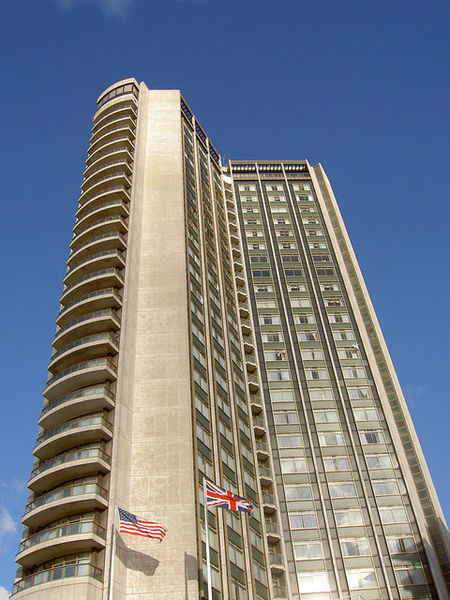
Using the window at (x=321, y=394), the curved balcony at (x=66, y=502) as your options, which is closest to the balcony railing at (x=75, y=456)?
the curved balcony at (x=66, y=502)

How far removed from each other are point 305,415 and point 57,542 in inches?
1493

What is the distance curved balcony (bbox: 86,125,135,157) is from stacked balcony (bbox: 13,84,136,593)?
521 centimetres

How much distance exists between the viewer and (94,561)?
134ft

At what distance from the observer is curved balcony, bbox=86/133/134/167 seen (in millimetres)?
77562

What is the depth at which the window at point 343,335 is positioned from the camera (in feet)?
268

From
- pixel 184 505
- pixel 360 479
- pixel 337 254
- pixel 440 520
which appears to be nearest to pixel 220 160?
pixel 337 254

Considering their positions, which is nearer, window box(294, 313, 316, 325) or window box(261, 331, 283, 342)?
window box(261, 331, 283, 342)

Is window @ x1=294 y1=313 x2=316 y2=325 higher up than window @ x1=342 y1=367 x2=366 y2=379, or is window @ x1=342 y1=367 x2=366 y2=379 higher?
window @ x1=294 y1=313 x2=316 y2=325

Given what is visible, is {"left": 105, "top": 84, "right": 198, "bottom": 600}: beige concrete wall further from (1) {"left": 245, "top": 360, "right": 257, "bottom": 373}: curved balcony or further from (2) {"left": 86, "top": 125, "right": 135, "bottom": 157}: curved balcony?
(1) {"left": 245, "top": 360, "right": 257, "bottom": 373}: curved balcony

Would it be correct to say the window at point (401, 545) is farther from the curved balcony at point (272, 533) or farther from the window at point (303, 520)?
the curved balcony at point (272, 533)

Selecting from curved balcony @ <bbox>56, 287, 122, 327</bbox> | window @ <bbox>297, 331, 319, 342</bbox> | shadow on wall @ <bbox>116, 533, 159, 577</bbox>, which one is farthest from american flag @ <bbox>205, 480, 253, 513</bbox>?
window @ <bbox>297, 331, 319, 342</bbox>

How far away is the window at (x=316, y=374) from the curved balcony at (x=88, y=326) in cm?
2985

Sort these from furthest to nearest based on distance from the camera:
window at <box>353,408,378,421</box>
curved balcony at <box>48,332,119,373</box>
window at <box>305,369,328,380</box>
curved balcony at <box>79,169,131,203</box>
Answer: window at <box>305,369,328,380</box>
window at <box>353,408,378,421</box>
curved balcony at <box>79,169,131,203</box>
curved balcony at <box>48,332,119,373</box>

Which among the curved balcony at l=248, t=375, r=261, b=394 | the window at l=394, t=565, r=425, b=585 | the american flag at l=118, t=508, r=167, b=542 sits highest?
the curved balcony at l=248, t=375, r=261, b=394
